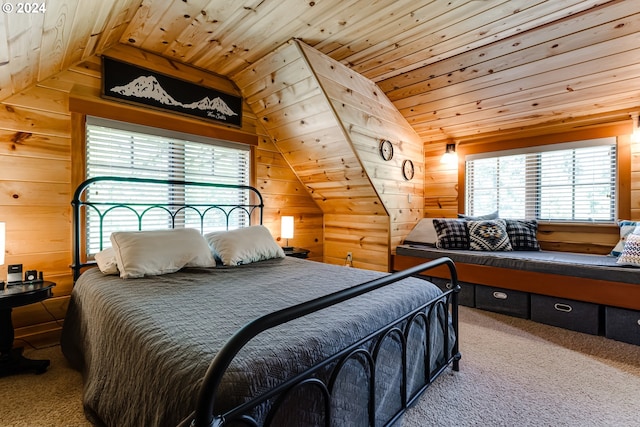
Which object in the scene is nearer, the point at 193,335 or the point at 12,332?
the point at 193,335

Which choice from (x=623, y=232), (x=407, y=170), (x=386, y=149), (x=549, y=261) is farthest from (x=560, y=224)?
(x=386, y=149)

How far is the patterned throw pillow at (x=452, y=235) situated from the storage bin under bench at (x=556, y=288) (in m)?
0.13

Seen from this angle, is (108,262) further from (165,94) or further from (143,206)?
(165,94)

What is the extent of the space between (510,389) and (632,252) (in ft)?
5.42

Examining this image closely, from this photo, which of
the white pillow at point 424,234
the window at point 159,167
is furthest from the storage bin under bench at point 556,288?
the window at point 159,167

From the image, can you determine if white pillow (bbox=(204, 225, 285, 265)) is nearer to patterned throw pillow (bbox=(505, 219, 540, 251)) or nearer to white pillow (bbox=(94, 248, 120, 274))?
white pillow (bbox=(94, 248, 120, 274))

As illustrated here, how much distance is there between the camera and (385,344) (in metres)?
1.39

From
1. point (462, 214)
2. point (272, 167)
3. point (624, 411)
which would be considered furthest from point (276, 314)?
point (462, 214)

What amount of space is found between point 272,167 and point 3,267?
242 cm

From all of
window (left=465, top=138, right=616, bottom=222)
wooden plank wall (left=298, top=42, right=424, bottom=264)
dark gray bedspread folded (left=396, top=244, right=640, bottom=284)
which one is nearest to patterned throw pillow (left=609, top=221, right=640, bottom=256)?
dark gray bedspread folded (left=396, top=244, right=640, bottom=284)

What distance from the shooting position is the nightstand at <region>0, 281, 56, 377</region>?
5.86 ft

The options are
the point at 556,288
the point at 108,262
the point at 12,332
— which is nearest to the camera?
the point at 12,332

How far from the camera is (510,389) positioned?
177 centimetres

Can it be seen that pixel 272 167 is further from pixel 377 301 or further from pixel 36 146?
pixel 377 301
